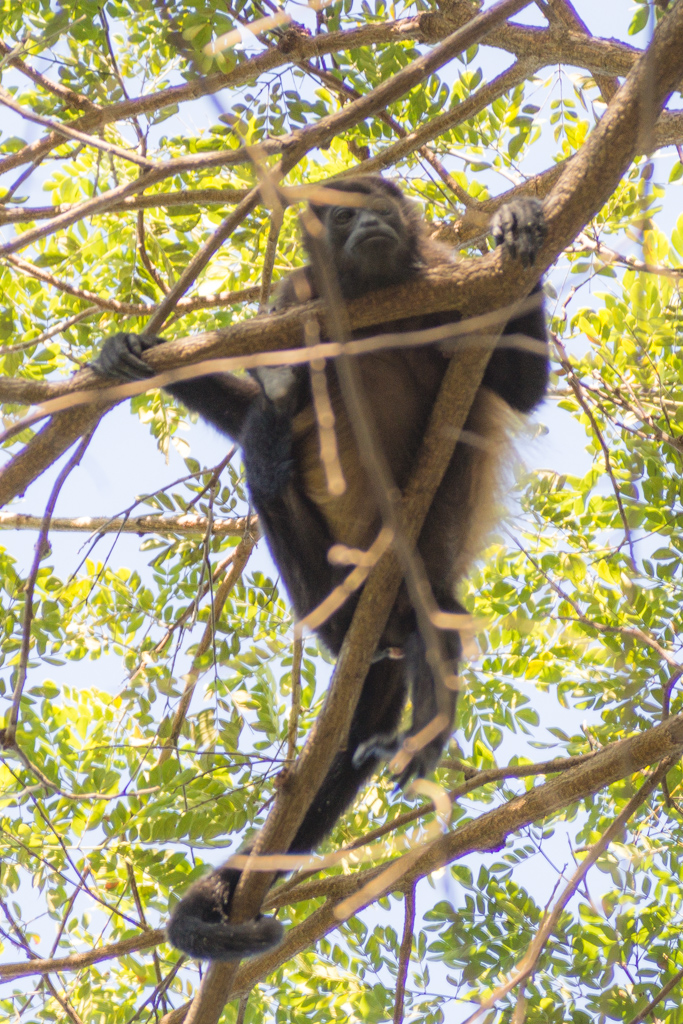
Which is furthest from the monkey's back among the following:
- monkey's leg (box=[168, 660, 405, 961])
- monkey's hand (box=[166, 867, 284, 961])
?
monkey's hand (box=[166, 867, 284, 961])

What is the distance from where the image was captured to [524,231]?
2350 mm

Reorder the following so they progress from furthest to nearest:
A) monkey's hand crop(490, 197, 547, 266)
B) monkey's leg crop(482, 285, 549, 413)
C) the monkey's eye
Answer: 1. the monkey's eye
2. monkey's leg crop(482, 285, 549, 413)
3. monkey's hand crop(490, 197, 547, 266)

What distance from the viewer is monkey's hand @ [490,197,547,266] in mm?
2332

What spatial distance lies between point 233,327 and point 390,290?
1.39 ft

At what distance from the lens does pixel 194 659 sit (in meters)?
3.95

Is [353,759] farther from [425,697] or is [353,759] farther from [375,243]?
[375,243]

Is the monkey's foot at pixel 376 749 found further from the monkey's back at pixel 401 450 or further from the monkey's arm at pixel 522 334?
the monkey's arm at pixel 522 334

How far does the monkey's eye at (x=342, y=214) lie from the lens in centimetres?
369

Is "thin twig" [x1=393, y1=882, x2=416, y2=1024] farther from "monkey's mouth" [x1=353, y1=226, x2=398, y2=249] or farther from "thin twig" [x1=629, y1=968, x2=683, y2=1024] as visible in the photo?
"monkey's mouth" [x1=353, y1=226, x2=398, y2=249]

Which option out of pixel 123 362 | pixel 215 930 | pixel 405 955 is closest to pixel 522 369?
pixel 123 362

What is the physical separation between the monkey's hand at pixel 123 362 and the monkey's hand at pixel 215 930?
152 cm

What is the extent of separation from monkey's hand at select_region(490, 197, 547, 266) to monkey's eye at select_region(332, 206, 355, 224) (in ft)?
4.28

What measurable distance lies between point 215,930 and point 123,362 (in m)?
1.58

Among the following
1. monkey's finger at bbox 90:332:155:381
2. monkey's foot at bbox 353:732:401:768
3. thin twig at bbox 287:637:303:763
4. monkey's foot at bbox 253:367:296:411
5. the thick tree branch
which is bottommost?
monkey's foot at bbox 353:732:401:768
